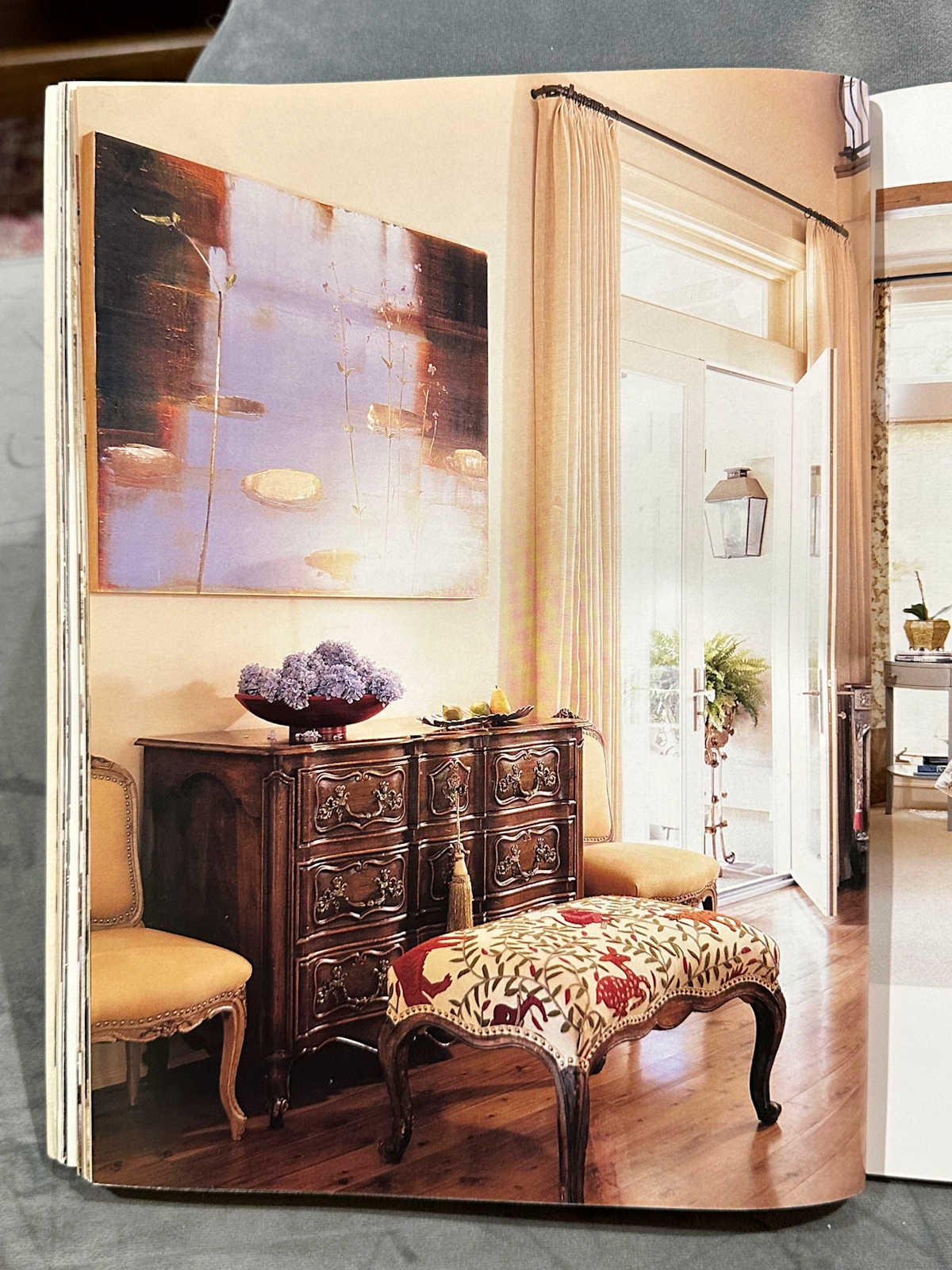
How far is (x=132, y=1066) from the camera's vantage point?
201 cm

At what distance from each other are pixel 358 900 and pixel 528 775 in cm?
39

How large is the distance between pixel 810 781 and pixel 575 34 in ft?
5.39

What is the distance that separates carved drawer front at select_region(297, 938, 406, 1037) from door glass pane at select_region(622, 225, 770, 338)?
1.29m

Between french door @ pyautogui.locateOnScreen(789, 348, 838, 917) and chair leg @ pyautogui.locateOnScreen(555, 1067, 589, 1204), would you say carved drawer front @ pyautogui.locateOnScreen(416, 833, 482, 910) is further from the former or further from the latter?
french door @ pyautogui.locateOnScreen(789, 348, 838, 917)

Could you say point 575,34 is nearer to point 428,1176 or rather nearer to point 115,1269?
point 428,1176

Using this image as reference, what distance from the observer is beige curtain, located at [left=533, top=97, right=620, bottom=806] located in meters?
1.99

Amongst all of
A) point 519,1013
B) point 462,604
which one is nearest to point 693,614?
point 462,604

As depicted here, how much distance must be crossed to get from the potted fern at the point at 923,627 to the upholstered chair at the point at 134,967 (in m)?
1.42

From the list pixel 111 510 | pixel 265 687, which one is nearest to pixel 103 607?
pixel 111 510

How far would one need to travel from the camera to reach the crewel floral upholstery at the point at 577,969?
1.87m

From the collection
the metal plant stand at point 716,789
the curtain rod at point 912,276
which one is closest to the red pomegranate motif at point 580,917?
the metal plant stand at point 716,789

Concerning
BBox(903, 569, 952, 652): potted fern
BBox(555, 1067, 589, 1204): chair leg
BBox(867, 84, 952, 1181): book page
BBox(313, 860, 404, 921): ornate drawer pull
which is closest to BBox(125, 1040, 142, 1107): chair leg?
BBox(313, 860, 404, 921): ornate drawer pull

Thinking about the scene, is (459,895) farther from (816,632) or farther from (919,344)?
(919,344)

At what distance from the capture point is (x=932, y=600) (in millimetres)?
2096
